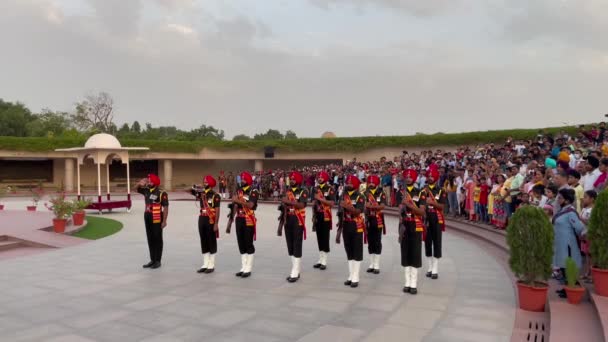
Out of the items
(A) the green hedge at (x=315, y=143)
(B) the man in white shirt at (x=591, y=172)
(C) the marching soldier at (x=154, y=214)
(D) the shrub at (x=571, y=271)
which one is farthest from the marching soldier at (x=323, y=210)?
(A) the green hedge at (x=315, y=143)

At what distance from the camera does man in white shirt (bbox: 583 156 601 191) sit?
7.64 metres

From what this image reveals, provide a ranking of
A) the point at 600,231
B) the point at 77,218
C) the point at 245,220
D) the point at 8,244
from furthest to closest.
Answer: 1. the point at 77,218
2. the point at 8,244
3. the point at 245,220
4. the point at 600,231

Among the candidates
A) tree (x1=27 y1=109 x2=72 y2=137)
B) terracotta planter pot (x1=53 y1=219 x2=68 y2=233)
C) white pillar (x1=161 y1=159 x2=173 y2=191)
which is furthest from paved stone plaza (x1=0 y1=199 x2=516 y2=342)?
tree (x1=27 y1=109 x2=72 y2=137)

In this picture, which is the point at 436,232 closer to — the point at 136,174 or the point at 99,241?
the point at 99,241

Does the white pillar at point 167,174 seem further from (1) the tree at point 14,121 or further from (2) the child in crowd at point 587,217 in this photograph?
(2) the child in crowd at point 587,217

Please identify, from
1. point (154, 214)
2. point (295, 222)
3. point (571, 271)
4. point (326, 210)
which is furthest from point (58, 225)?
point (571, 271)

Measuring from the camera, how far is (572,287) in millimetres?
5461

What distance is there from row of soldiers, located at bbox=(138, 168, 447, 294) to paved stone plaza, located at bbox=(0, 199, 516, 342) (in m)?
0.32

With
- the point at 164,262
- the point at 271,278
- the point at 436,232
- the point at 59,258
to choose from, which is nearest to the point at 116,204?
the point at 59,258

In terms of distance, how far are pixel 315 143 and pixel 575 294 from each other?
2880cm

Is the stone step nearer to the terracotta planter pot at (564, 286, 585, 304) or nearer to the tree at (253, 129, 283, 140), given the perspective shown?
the terracotta planter pot at (564, 286, 585, 304)

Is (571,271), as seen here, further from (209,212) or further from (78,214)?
(78,214)

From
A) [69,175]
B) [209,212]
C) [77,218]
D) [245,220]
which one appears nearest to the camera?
[245,220]

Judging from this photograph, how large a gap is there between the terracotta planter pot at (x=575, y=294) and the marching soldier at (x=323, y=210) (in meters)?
3.81
